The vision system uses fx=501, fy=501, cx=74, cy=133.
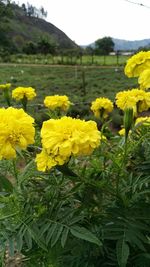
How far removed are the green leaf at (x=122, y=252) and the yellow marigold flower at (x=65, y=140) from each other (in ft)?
0.88

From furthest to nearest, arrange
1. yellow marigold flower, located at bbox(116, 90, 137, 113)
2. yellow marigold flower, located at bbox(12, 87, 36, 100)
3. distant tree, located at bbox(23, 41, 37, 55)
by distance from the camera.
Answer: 1. distant tree, located at bbox(23, 41, 37, 55)
2. yellow marigold flower, located at bbox(12, 87, 36, 100)
3. yellow marigold flower, located at bbox(116, 90, 137, 113)

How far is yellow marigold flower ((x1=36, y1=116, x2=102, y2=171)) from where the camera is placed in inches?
44.0

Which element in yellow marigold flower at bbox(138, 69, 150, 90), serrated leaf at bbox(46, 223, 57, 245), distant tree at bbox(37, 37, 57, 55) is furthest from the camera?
distant tree at bbox(37, 37, 57, 55)

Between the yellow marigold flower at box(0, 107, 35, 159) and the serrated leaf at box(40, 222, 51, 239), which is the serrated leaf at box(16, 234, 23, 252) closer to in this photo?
the serrated leaf at box(40, 222, 51, 239)

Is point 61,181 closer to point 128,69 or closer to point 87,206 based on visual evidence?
point 87,206

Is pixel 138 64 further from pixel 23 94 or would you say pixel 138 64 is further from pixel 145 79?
pixel 23 94

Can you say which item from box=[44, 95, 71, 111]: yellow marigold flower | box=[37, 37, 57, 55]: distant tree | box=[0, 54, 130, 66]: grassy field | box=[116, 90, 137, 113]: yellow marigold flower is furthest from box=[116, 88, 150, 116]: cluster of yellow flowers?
box=[37, 37, 57, 55]: distant tree

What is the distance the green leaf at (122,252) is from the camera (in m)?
1.21

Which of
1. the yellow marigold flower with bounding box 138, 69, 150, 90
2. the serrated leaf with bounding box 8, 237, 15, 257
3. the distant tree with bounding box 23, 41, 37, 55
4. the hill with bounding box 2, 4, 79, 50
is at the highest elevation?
the hill with bounding box 2, 4, 79, 50

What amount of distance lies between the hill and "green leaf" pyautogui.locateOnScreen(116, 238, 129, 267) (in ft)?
210

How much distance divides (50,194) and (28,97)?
0.91m

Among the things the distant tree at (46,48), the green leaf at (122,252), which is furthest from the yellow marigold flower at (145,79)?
the distant tree at (46,48)

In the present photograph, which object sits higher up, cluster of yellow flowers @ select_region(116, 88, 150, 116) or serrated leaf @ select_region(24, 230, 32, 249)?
cluster of yellow flowers @ select_region(116, 88, 150, 116)

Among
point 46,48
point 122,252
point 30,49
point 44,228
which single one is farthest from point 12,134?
point 30,49
